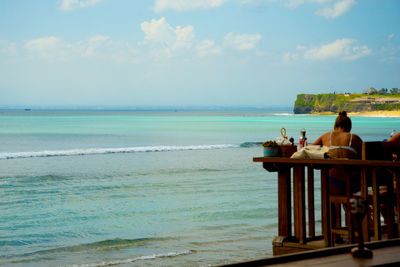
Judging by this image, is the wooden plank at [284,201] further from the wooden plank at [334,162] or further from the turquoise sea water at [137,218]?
the turquoise sea water at [137,218]

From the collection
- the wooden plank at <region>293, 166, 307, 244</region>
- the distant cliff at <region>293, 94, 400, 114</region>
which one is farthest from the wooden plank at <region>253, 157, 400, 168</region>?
the distant cliff at <region>293, 94, 400, 114</region>

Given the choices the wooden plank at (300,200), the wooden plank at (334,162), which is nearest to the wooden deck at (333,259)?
the wooden plank at (334,162)

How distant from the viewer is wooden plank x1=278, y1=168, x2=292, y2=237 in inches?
198

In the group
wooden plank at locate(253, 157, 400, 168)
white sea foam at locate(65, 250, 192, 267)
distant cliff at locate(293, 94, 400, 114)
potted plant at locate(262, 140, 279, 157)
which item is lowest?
white sea foam at locate(65, 250, 192, 267)

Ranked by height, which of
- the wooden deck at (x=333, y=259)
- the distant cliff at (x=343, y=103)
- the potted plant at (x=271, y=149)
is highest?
the distant cliff at (x=343, y=103)

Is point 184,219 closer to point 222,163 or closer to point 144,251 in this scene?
point 144,251

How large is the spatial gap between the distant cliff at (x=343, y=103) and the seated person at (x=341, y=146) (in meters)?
132

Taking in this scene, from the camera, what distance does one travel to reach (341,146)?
16.6 feet

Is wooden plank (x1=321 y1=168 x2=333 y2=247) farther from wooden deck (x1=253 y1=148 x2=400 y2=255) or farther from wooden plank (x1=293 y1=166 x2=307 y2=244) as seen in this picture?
wooden plank (x1=293 y1=166 x2=307 y2=244)

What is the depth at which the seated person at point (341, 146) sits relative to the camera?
5035mm

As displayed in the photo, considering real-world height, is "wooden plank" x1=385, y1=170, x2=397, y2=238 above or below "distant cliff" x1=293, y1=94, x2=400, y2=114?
below

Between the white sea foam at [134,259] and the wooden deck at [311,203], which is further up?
the wooden deck at [311,203]

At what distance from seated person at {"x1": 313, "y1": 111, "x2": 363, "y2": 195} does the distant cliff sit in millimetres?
132380

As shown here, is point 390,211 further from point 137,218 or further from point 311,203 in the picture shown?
point 137,218
